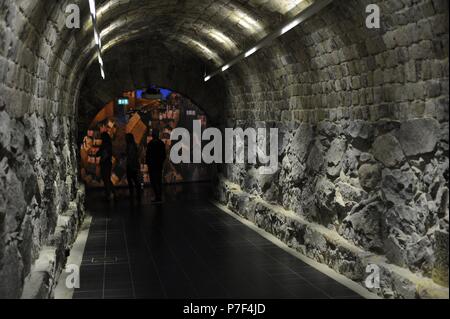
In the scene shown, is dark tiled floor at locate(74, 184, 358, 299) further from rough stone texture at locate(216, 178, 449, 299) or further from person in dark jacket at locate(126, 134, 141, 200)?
→ person in dark jacket at locate(126, 134, 141, 200)

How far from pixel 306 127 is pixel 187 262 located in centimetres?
252

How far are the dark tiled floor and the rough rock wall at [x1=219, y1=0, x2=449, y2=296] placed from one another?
2.23 ft

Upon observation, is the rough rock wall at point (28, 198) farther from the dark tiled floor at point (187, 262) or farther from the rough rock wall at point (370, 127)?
the rough rock wall at point (370, 127)

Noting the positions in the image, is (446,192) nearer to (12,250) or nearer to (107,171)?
(12,250)

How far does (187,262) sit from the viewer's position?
7.49m

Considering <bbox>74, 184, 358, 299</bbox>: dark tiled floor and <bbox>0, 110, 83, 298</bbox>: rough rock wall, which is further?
<bbox>74, 184, 358, 299</bbox>: dark tiled floor

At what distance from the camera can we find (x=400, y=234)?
19.0ft

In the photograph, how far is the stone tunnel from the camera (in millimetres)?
4895

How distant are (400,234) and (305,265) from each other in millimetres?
1852
